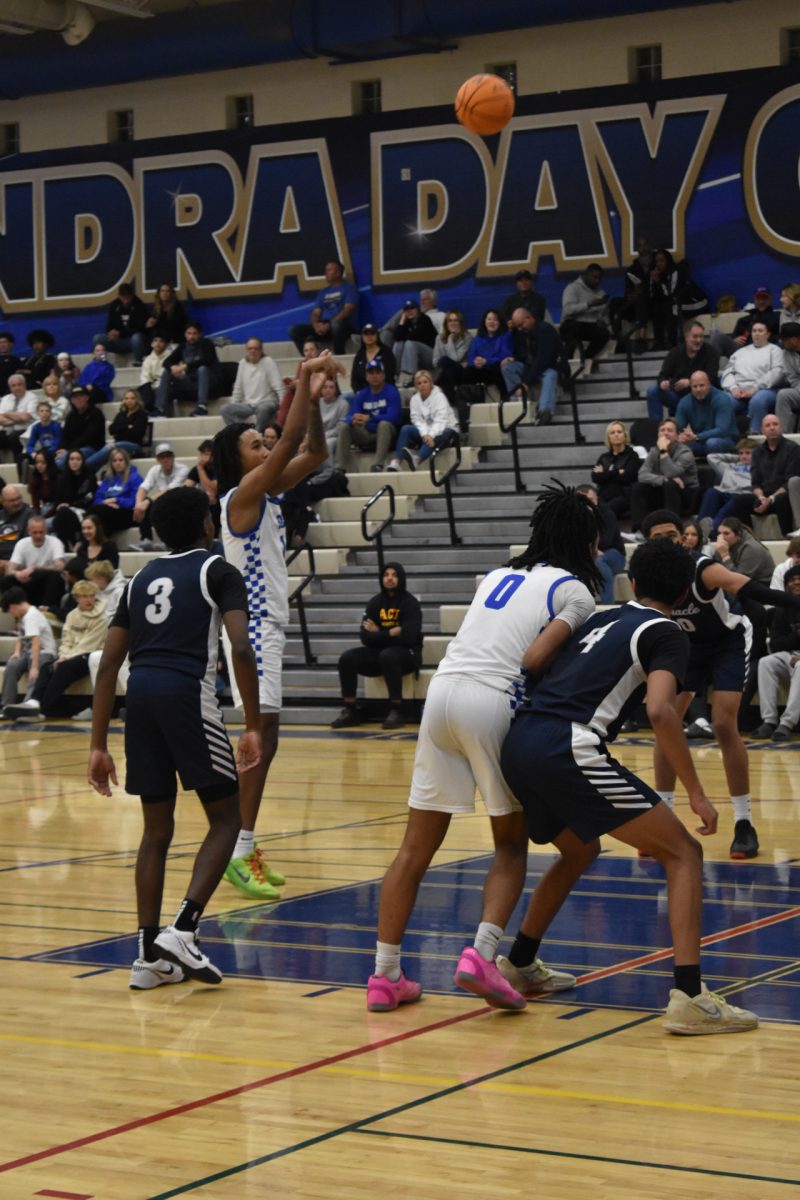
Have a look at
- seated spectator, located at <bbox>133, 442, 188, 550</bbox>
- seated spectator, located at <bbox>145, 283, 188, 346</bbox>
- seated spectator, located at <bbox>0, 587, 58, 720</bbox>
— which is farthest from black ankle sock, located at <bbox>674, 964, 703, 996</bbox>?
seated spectator, located at <bbox>145, 283, 188, 346</bbox>

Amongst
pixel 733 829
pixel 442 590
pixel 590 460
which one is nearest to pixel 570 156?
pixel 590 460

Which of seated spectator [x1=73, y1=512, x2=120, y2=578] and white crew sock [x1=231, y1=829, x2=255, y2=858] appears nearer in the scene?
white crew sock [x1=231, y1=829, x2=255, y2=858]

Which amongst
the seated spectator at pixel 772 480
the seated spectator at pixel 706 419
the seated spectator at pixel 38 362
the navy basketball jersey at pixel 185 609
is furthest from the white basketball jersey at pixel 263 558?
the seated spectator at pixel 38 362

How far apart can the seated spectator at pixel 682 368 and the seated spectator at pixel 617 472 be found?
4.00ft

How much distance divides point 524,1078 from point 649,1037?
630 mm

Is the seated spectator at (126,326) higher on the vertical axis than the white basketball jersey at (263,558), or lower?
higher

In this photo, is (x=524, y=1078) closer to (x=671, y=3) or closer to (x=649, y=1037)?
(x=649, y=1037)

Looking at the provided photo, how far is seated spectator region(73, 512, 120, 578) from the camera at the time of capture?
1948 cm

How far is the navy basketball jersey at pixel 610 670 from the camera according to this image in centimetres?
604

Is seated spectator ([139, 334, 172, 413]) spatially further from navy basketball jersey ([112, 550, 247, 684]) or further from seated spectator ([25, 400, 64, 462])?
navy basketball jersey ([112, 550, 247, 684])

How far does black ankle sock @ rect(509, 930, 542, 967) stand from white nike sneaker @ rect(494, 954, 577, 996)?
0.02 meters

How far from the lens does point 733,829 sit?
10344 millimetres

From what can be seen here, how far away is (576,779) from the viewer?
5.96m

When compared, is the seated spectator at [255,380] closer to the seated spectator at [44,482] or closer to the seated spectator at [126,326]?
the seated spectator at [44,482]
